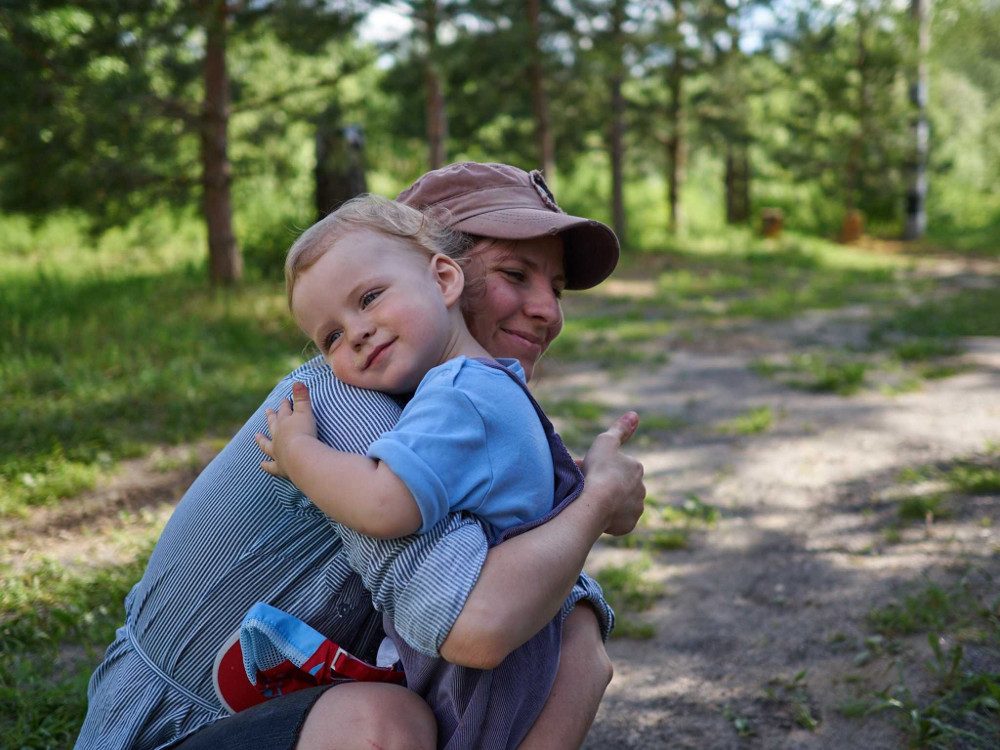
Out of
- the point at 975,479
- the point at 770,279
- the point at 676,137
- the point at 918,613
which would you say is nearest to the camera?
the point at 918,613

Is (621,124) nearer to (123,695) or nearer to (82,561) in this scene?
(82,561)

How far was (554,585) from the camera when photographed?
133 cm

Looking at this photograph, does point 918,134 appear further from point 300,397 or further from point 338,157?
point 300,397

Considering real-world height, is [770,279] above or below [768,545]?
below

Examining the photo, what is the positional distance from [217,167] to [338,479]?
756 cm

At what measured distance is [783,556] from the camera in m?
3.76

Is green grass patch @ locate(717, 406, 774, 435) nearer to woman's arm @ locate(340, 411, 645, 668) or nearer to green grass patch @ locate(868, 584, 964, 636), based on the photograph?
green grass patch @ locate(868, 584, 964, 636)

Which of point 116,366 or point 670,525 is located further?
point 116,366

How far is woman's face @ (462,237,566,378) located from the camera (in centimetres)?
185

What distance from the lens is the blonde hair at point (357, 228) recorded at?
61.7 inches

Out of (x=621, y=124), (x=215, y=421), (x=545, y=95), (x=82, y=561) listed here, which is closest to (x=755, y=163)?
(x=621, y=124)

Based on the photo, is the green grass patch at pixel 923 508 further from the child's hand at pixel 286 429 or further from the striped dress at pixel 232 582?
the child's hand at pixel 286 429

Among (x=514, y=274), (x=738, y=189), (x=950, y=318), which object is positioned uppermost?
(x=514, y=274)

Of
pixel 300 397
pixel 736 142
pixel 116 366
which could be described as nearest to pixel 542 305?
pixel 300 397
